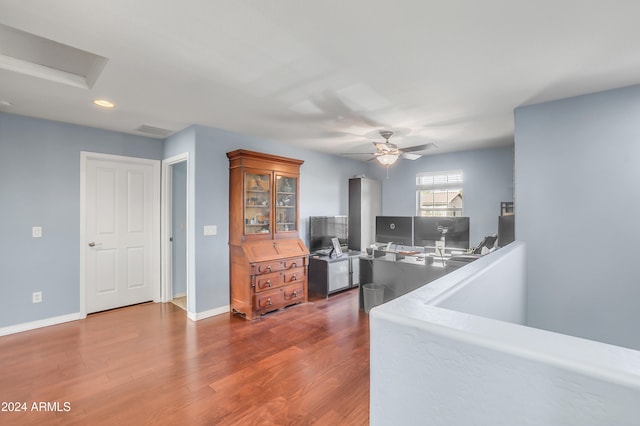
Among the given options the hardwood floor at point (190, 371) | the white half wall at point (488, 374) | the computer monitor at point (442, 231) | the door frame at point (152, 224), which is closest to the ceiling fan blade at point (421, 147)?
the computer monitor at point (442, 231)

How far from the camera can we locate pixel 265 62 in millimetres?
2102

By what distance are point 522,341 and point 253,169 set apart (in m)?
3.57

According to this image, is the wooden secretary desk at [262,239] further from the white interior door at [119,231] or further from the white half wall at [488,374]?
the white half wall at [488,374]

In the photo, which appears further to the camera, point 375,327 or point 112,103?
point 112,103

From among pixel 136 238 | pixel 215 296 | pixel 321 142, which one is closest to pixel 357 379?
pixel 215 296

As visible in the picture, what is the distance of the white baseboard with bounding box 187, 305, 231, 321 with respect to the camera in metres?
3.59

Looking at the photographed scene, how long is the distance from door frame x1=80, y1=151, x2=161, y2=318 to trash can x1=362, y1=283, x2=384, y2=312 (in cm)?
301

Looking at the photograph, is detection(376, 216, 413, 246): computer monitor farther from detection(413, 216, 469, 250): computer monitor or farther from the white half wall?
the white half wall

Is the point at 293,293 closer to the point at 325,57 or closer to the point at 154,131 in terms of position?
the point at 154,131

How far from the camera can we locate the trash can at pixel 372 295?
3.70 m

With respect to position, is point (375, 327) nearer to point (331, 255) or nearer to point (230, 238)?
point (230, 238)

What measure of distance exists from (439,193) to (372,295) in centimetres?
289

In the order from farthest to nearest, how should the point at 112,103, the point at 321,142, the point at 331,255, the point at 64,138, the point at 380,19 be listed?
the point at 331,255 → the point at 321,142 → the point at 64,138 → the point at 112,103 → the point at 380,19

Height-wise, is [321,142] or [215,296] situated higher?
[321,142]
